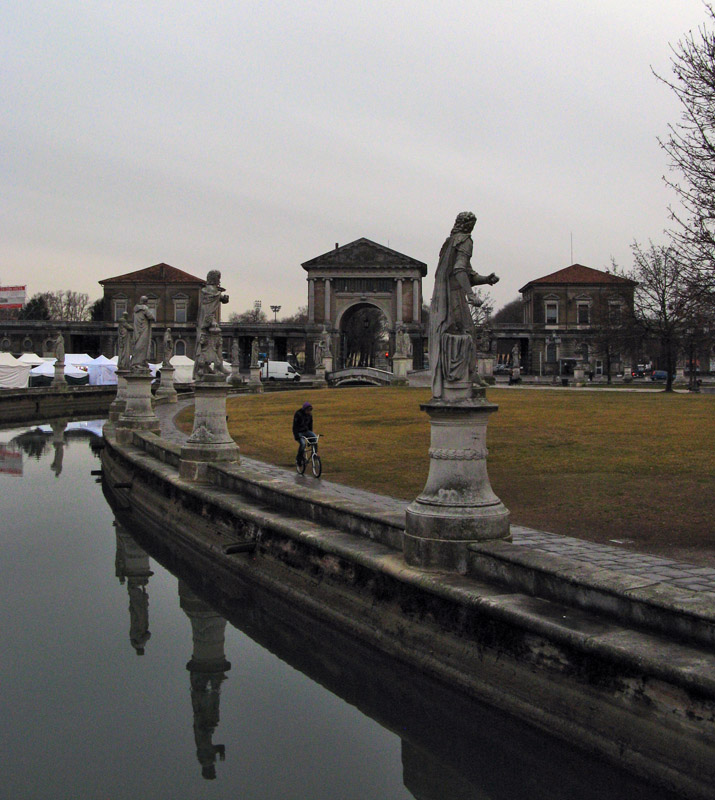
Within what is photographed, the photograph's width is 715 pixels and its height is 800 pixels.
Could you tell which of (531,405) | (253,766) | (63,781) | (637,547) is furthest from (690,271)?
(531,405)

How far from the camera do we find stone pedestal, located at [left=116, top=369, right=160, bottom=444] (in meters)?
20.6

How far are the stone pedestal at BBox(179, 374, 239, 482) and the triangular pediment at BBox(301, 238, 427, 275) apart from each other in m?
76.8

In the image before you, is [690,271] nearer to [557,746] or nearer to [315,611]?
[315,611]

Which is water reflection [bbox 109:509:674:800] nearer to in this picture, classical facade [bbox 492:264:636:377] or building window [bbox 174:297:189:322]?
classical facade [bbox 492:264:636:377]

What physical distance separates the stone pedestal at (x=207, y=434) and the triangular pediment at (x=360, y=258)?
7683 cm

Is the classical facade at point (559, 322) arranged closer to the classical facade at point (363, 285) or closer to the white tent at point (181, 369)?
the classical facade at point (363, 285)

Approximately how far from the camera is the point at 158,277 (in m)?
94.9

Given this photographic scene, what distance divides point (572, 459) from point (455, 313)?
8.86 meters

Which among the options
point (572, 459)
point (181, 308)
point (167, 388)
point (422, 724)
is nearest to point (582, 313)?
point (181, 308)

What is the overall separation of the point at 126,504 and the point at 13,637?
8233 millimetres

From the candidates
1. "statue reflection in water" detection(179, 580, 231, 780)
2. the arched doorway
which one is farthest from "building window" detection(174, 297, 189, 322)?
"statue reflection in water" detection(179, 580, 231, 780)

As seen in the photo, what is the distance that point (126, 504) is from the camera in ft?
53.8

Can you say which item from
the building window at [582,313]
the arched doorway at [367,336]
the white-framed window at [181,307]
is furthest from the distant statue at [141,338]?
the arched doorway at [367,336]

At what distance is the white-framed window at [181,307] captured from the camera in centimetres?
9294
